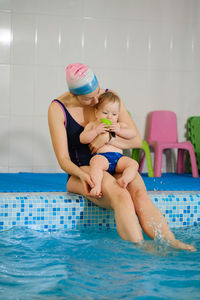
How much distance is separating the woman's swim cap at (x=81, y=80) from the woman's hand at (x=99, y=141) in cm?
33

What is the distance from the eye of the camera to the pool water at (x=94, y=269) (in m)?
1.71

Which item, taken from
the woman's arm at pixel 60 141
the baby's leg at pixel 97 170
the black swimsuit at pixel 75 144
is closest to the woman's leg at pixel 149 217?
the baby's leg at pixel 97 170

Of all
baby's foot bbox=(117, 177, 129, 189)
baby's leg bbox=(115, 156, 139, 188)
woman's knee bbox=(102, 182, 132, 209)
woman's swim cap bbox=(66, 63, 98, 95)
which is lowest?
woman's knee bbox=(102, 182, 132, 209)

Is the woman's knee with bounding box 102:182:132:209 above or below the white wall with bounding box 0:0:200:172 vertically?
below

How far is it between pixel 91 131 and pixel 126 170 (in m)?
0.36

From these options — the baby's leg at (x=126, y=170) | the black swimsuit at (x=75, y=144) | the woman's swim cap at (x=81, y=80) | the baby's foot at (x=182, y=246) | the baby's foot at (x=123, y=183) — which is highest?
the woman's swim cap at (x=81, y=80)

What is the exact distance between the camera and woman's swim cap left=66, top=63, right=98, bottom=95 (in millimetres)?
2621

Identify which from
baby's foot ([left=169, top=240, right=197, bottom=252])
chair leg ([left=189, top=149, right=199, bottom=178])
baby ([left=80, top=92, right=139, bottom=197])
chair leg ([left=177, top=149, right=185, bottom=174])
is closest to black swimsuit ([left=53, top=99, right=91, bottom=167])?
baby ([left=80, top=92, right=139, bottom=197])

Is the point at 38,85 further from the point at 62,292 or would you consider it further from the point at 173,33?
the point at 62,292

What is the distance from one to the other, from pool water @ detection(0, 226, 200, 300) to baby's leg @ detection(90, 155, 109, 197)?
32 centimetres

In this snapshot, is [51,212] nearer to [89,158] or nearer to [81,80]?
[89,158]

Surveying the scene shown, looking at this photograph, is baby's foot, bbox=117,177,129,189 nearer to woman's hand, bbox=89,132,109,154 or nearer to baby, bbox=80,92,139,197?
baby, bbox=80,92,139,197

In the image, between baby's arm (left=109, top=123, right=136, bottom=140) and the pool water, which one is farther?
baby's arm (left=109, top=123, right=136, bottom=140)

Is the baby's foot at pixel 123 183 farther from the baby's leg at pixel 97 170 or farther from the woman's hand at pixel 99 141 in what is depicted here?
the woman's hand at pixel 99 141
